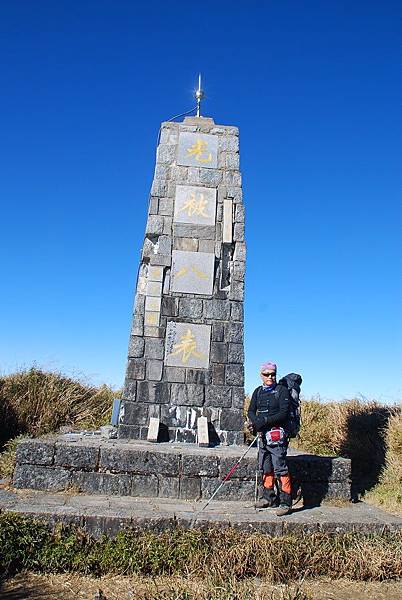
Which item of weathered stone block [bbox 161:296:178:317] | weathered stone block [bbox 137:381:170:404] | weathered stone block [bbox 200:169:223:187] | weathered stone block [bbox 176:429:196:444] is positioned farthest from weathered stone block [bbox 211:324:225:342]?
weathered stone block [bbox 200:169:223:187]

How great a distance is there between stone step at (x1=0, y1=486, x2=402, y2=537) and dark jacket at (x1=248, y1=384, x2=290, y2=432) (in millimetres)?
862

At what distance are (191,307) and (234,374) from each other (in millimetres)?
1113

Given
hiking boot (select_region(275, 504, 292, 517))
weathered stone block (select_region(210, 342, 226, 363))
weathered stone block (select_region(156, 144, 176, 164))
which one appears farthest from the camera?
weathered stone block (select_region(156, 144, 176, 164))

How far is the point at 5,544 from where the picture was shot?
3971 mm

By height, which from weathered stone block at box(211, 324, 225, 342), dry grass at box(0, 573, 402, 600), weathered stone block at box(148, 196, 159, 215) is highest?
weathered stone block at box(148, 196, 159, 215)

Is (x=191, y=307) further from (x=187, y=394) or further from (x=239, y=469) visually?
(x=239, y=469)

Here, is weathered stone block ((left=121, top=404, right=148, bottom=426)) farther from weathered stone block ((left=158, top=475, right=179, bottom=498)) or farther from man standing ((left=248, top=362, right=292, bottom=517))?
man standing ((left=248, top=362, right=292, bottom=517))

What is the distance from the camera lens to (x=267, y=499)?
5137 millimetres

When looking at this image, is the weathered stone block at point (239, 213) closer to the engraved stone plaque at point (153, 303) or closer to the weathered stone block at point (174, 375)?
the engraved stone plaque at point (153, 303)

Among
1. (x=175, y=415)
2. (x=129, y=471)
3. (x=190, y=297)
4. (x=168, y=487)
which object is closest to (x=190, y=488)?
(x=168, y=487)

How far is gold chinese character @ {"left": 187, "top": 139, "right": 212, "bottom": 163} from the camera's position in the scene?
7.52 meters

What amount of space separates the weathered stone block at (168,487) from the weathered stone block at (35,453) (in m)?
1.22

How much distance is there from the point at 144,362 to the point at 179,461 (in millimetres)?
1673

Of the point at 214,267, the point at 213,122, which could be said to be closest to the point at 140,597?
the point at 214,267
